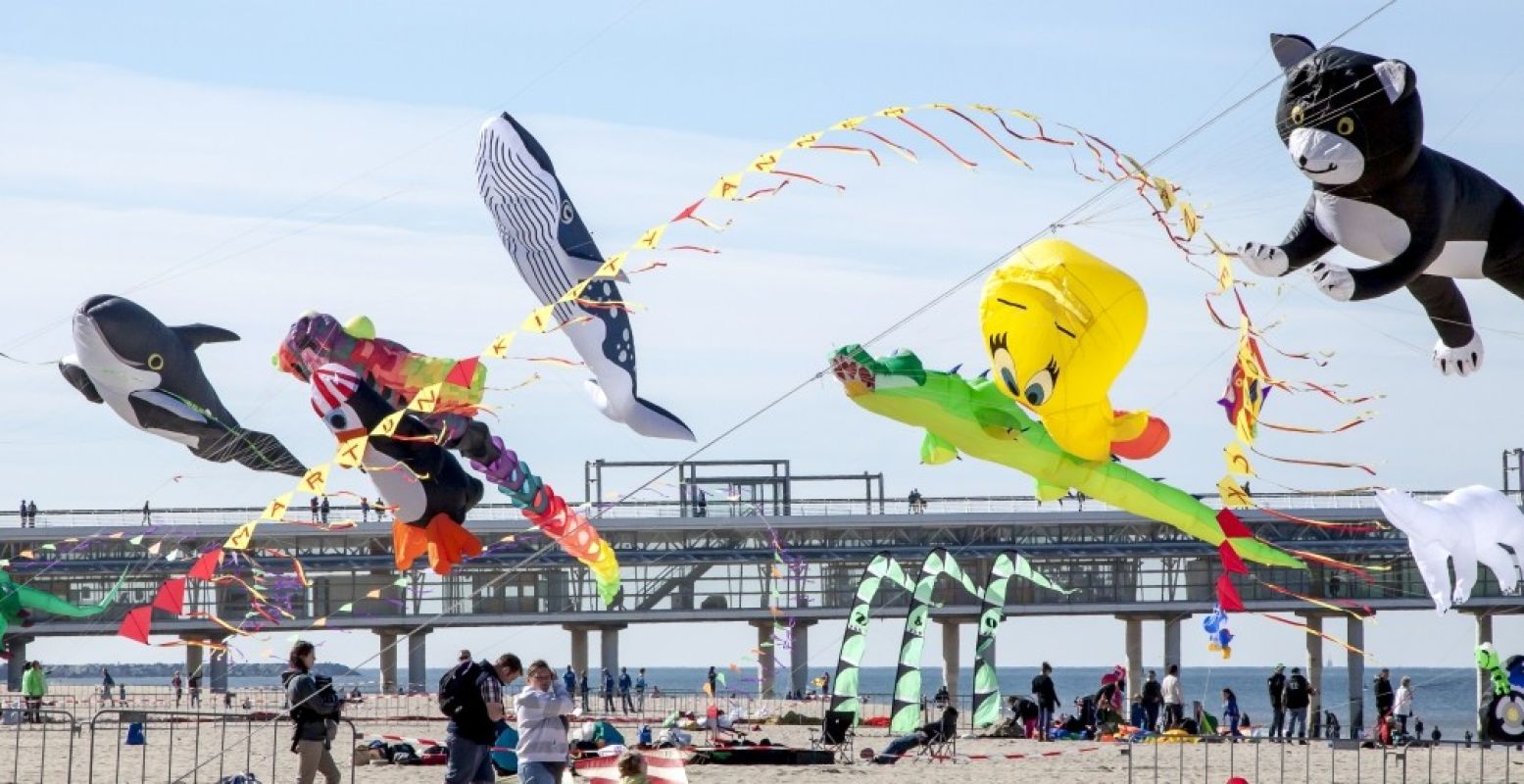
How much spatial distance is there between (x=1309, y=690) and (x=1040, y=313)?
13139 mm

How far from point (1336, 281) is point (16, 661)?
172 ft

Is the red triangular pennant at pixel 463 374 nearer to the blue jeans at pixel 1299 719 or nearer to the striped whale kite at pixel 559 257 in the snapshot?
the striped whale kite at pixel 559 257

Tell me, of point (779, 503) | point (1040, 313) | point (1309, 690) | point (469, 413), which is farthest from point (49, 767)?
point (779, 503)

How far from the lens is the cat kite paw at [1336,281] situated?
1473 centimetres

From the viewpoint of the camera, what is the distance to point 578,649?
58312 millimetres

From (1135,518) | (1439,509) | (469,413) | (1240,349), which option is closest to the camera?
(1439,509)

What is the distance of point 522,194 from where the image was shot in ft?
81.5

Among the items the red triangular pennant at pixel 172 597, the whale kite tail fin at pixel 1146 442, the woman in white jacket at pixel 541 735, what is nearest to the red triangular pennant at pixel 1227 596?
the whale kite tail fin at pixel 1146 442

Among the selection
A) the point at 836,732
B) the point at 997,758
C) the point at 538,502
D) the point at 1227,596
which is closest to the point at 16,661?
the point at 538,502

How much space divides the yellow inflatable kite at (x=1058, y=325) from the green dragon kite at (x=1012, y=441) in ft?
2.79

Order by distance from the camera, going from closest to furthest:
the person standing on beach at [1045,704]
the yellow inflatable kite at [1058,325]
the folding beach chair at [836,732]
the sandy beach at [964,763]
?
the yellow inflatable kite at [1058,325] → the sandy beach at [964,763] → the folding beach chair at [836,732] → the person standing on beach at [1045,704]

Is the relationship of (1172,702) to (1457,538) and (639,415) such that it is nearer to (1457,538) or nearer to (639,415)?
(639,415)

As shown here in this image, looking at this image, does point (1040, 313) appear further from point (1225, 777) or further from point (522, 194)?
point (522, 194)

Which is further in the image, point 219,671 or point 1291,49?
point 219,671
